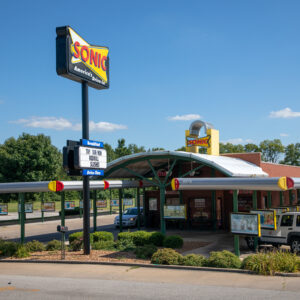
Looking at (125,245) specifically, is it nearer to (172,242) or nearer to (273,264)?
(172,242)

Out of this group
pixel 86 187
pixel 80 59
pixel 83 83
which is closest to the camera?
pixel 80 59

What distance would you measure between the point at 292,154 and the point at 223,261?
93507 mm

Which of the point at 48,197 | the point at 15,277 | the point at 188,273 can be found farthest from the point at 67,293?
the point at 48,197

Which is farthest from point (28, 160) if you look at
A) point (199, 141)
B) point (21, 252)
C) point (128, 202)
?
point (21, 252)

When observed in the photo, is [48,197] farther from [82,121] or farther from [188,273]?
[188,273]

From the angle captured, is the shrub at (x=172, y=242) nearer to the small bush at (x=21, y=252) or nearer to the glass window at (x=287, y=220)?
the glass window at (x=287, y=220)

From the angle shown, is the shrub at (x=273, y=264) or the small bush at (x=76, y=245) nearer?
the shrub at (x=273, y=264)

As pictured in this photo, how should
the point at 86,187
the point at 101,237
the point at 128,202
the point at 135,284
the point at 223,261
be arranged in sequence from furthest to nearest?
the point at 128,202 → the point at 101,237 → the point at 86,187 → the point at 223,261 → the point at 135,284

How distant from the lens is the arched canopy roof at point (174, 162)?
2369 centimetres

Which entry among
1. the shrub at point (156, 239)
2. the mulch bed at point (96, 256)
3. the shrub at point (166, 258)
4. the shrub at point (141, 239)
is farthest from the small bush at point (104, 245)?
the shrub at point (166, 258)

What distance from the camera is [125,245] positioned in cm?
2072

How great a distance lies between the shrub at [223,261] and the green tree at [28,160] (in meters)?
43.2

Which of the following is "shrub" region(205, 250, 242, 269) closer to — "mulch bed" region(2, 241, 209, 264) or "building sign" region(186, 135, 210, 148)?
"mulch bed" region(2, 241, 209, 264)

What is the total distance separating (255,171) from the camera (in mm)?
28219
